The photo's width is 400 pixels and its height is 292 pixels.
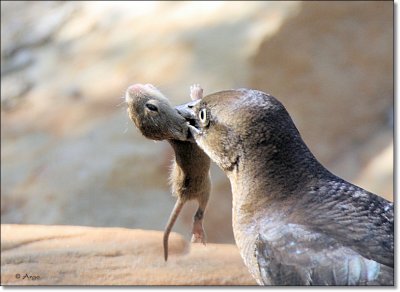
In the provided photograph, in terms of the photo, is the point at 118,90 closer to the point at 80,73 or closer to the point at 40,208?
the point at 80,73

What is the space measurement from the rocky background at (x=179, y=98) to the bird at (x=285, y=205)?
4.33 ft

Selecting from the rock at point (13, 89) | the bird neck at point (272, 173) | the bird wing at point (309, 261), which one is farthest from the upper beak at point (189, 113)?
the rock at point (13, 89)

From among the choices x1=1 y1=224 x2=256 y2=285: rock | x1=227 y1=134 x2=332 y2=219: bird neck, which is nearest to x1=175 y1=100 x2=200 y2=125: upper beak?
x1=227 y1=134 x2=332 y2=219: bird neck

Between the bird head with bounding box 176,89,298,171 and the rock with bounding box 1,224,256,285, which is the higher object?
the bird head with bounding box 176,89,298,171

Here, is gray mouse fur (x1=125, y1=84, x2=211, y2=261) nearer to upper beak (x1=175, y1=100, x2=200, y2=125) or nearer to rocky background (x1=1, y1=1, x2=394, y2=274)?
upper beak (x1=175, y1=100, x2=200, y2=125)

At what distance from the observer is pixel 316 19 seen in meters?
3.18

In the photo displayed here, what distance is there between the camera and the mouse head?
1562mm

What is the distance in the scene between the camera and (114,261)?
81.4 inches

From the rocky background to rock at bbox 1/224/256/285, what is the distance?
0.65 metres

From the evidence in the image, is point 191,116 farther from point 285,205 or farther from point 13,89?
point 13,89

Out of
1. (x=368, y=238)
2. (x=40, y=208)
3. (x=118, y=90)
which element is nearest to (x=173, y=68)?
(x=118, y=90)

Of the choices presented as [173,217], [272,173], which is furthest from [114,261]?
[272,173]

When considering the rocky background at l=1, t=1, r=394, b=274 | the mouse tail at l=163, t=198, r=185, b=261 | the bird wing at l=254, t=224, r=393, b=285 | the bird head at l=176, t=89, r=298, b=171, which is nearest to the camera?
the bird wing at l=254, t=224, r=393, b=285

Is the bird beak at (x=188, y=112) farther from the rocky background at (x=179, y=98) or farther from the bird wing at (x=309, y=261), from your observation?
the rocky background at (x=179, y=98)
